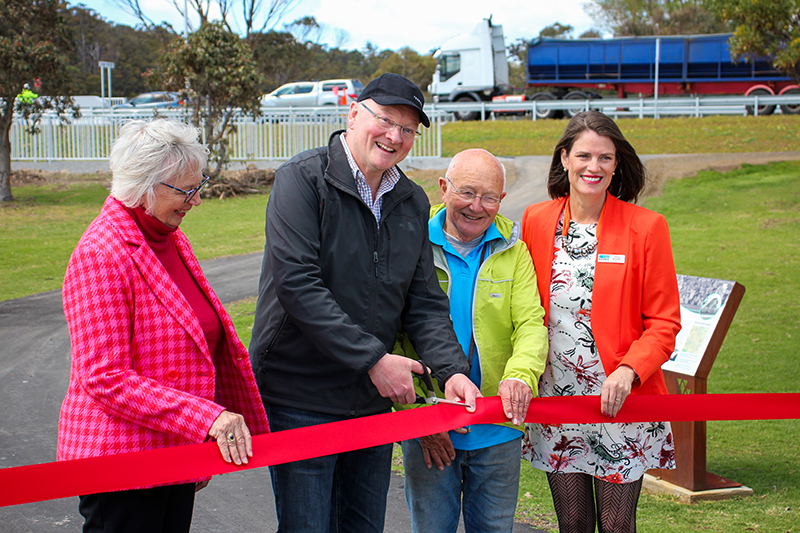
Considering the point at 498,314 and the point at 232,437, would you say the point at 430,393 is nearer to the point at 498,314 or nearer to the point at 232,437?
the point at 498,314

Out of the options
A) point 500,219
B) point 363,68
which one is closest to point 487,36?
point 500,219

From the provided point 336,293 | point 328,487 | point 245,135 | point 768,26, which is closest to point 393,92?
point 336,293

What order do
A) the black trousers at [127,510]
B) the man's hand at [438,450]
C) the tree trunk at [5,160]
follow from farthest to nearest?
the tree trunk at [5,160]
the man's hand at [438,450]
the black trousers at [127,510]

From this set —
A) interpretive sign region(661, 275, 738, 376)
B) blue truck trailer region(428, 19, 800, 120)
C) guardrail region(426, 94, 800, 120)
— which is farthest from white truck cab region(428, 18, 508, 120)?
interpretive sign region(661, 275, 738, 376)

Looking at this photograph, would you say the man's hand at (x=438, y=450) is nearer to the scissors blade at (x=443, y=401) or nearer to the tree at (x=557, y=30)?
the scissors blade at (x=443, y=401)

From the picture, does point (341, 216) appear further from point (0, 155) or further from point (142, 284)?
point (0, 155)

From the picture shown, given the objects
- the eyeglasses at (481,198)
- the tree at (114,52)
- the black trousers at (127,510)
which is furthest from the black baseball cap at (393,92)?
the tree at (114,52)

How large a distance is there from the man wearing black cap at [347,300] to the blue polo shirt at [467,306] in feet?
0.50

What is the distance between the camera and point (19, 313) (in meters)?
8.45

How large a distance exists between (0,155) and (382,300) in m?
18.4

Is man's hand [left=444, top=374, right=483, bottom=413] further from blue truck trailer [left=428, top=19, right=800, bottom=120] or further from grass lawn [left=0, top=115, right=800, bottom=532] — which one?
blue truck trailer [left=428, top=19, right=800, bottom=120]

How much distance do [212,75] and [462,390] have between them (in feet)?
60.7

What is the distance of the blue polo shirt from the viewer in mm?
A: 2697

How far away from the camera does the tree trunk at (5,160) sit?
17.2m
